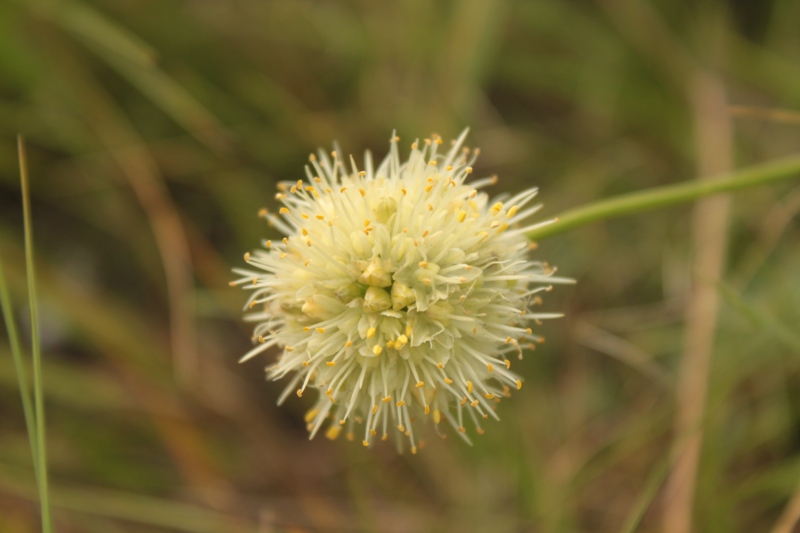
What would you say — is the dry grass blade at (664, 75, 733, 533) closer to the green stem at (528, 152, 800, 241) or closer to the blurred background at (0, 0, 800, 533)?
the blurred background at (0, 0, 800, 533)

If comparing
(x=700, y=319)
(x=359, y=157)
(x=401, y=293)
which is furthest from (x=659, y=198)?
(x=359, y=157)

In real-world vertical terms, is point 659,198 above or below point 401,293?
above

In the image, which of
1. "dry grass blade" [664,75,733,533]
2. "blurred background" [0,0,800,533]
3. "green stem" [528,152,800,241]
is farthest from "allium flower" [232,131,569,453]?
"blurred background" [0,0,800,533]

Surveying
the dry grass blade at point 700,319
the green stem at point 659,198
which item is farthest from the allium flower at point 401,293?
the dry grass blade at point 700,319

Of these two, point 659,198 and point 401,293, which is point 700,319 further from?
point 401,293

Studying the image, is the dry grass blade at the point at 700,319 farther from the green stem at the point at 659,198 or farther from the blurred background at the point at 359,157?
the green stem at the point at 659,198

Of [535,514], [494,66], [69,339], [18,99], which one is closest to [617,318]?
[535,514]
